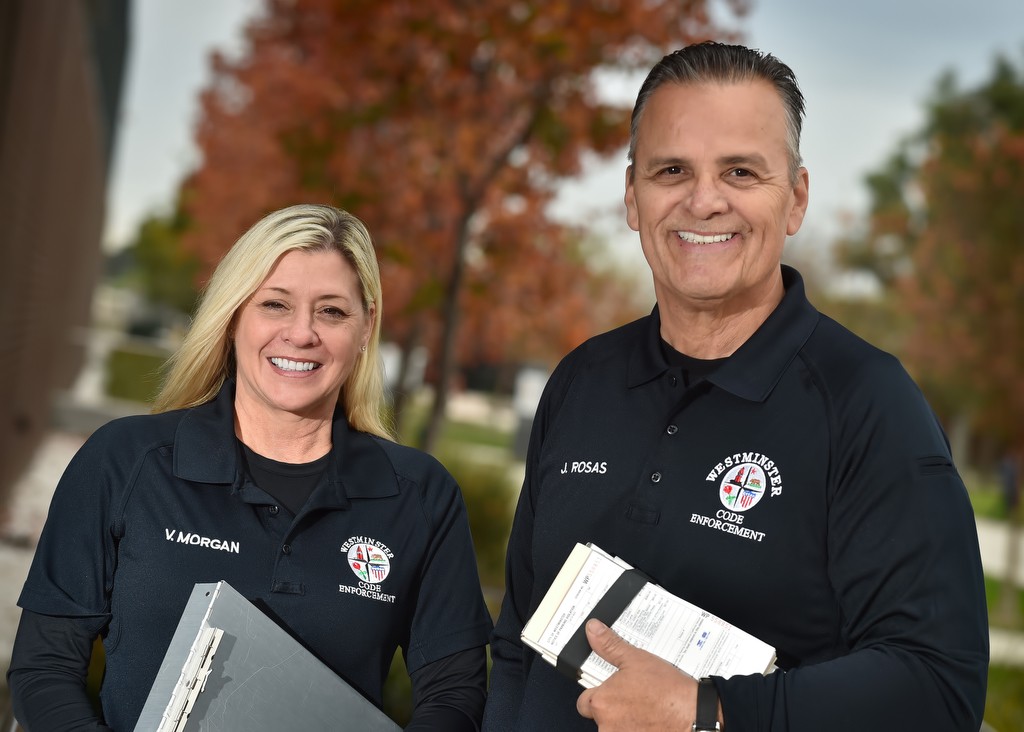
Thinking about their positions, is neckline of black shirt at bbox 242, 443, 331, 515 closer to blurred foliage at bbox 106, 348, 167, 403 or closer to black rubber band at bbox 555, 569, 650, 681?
black rubber band at bbox 555, 569, 650, 681

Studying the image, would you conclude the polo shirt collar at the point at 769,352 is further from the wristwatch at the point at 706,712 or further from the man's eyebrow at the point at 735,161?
the wristwatch at the point at 706,712

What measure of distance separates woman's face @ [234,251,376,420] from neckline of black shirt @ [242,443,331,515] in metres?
0.13

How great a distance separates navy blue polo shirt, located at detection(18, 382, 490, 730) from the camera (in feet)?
8.79

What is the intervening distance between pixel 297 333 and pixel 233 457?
348 millimetres

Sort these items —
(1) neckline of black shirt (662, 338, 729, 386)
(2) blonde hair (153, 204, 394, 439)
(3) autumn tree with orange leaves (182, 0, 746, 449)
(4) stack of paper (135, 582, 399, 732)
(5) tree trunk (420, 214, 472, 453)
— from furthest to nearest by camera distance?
1. (5) tree trunk (420, 214, 472, 453)
2. (3) autumn tree with orange leaves (182, 0, 746, 449)
3. (2) blonde hair (153, 204, 394, 439)
4. (1) neckline of black shirt (662, 338, 729, 386)
5. (4) stack of paper (135, 582, 399, 732)

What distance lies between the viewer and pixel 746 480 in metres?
2.40

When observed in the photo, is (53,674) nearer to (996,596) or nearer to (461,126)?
(461,126)

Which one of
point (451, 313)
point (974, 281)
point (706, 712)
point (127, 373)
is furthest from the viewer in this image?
point (127, 373)

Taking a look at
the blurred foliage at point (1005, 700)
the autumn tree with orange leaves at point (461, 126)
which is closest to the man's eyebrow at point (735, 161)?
the blurred foliage at point (1005, 700)

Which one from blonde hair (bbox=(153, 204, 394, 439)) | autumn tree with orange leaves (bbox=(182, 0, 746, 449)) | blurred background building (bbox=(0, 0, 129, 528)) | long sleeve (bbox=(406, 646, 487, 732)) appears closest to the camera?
long sleeve (bbox=(406, 646, 487, 732))

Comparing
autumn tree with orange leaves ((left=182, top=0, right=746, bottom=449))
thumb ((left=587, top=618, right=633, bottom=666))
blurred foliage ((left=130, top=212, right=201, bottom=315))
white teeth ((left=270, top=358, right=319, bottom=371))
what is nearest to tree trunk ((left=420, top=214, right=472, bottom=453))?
autumn tree with orange leaves ((left=182, top=0, right=746, bottom=449))

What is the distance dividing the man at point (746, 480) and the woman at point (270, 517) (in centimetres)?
23

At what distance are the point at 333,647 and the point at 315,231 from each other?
104cm

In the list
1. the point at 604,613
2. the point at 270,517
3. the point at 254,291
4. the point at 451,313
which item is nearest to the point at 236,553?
the point at 270,517
